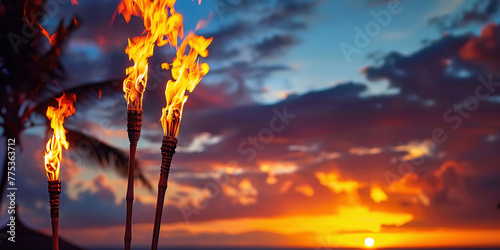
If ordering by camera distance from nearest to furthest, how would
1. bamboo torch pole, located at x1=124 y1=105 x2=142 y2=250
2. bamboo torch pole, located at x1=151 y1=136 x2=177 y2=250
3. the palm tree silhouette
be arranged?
bamboo torch pole, located at x1=151 y1=136 x2=177 y2=250 < bamboo torch pole, located at x1=124 y1=105 x2=142 y2=250 < the palm tree silhouette

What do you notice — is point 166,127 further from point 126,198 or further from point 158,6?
point 158,6

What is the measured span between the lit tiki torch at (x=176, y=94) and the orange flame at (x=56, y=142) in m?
1.79

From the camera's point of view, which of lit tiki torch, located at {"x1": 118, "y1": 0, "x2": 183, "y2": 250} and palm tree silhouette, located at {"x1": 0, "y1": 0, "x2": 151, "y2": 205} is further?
palm tree silhouette, located at {"x1": 0, "y1": 0, "x2": 151, "y2": 205}

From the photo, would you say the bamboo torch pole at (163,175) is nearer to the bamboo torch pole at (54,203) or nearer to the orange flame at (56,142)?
the bamboo torch pole at (54,203)

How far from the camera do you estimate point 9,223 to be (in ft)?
43.4

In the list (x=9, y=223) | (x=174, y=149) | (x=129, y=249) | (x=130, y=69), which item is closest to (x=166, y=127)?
(x=174, y=149)

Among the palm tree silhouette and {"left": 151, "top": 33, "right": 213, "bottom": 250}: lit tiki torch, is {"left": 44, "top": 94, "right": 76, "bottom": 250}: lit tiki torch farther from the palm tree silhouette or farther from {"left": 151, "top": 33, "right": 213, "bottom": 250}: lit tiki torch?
the palm tree silhouette

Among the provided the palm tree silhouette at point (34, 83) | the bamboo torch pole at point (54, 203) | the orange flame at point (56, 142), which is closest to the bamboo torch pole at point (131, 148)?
the bamboo torch pole at point (54, 203)

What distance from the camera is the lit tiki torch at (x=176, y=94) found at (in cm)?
610

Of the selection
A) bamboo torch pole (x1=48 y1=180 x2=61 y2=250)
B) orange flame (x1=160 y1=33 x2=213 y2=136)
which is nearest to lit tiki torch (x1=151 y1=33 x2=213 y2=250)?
orange flame (x1=160 y1=33 x2=213 y2=136)

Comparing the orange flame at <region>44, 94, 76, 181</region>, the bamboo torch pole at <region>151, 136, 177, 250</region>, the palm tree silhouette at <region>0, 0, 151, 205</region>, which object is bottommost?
the bamboo torch pole at <region>151, 136, 177, 250</region>

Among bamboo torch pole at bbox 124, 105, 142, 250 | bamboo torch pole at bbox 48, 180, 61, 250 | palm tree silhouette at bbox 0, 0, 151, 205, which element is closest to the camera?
bamboo torch pole at bbox 124, 105, 142, 250

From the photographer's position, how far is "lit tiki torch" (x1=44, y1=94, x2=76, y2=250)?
7.11 m

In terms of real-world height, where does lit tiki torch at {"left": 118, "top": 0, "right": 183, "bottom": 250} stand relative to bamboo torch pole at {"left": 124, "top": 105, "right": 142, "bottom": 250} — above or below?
above
